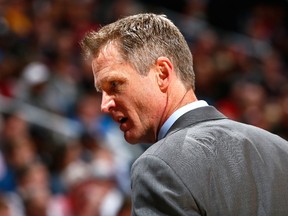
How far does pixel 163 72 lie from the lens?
2.11 metres

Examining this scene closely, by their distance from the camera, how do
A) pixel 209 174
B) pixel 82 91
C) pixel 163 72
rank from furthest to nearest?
pixel 82 91 → pixel 163 72 → pixel 209 174

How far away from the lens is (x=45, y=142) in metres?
6.57

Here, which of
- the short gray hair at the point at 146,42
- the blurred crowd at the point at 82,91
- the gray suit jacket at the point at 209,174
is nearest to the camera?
the gray suit jacket at the point at 209,174

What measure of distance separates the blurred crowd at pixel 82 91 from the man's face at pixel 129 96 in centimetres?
255

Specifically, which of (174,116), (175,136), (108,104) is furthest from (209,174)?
(108,104)

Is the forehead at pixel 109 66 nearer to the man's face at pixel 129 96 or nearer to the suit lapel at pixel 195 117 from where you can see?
the man's face at pixel 129 96

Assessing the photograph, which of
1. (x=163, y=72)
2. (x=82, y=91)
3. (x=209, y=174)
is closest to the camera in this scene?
(x=209, y=174)

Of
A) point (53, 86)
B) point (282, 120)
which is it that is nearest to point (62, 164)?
point (53, 86)

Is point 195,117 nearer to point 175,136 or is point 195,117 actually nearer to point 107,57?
point 175,136

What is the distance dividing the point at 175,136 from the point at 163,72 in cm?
20

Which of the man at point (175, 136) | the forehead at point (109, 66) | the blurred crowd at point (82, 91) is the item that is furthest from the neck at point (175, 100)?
the blurred crowd at point (82, 91)

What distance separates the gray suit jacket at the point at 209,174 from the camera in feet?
6.22

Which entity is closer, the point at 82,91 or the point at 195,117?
the point at 195,117

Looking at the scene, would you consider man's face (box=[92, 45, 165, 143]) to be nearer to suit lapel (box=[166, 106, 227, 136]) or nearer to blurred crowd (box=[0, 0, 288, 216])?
suit lapel (box=[166, 106, 227, 136])
